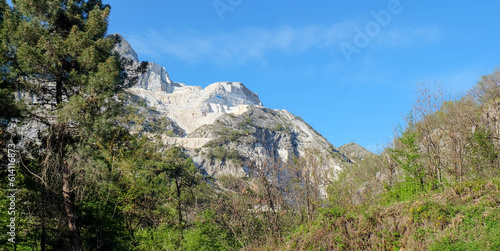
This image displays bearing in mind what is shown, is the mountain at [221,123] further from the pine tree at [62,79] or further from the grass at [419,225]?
the grass at [419,225]

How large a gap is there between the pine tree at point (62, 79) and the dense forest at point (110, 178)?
3 centimetres

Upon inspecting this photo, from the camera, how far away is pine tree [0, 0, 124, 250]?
→ 29.5ft

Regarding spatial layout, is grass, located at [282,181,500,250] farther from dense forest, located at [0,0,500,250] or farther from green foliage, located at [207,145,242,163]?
green foliage, located at [207,145,242,163]

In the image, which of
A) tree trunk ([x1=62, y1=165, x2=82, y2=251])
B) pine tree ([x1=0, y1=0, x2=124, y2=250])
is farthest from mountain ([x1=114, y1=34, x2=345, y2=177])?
tree trunk ([x1=62, y1=165, x2=82, y2=251])

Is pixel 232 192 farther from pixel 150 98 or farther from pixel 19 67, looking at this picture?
pixel 150 98

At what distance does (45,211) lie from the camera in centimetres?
871

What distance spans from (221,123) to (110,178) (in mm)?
100398

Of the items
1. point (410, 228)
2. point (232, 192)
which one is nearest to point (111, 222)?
point (232, 192)

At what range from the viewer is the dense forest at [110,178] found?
7.21 meters

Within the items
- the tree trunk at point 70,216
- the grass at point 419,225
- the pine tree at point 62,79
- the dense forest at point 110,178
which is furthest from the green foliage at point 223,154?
the grass at point 419,225

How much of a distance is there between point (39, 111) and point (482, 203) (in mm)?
10819

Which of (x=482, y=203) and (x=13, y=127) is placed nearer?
(x=482, y=203)

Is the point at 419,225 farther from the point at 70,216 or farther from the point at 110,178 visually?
the point at 70,216

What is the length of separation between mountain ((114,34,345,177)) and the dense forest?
6627 centimetres
